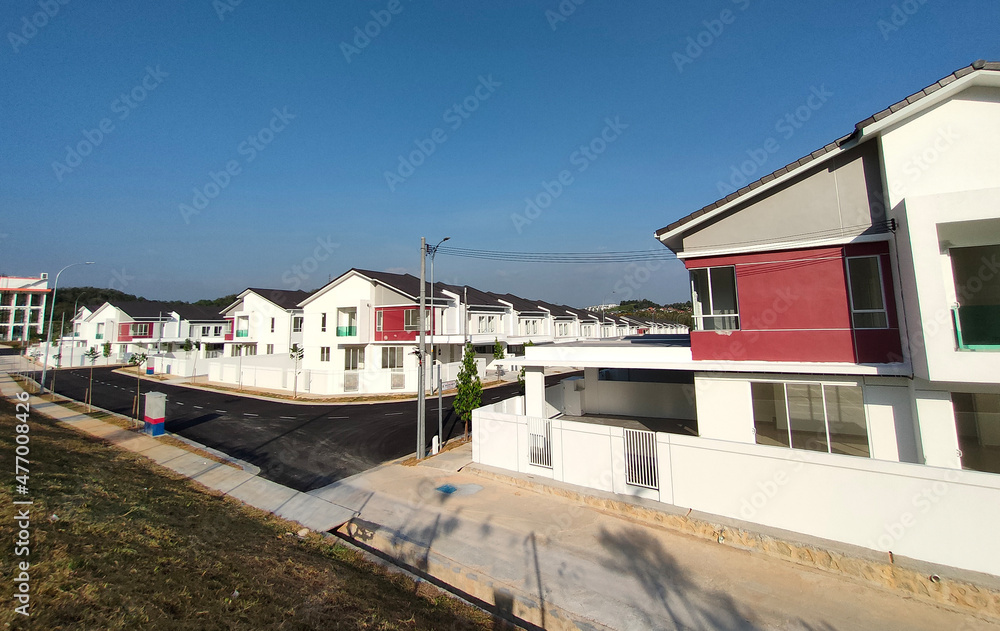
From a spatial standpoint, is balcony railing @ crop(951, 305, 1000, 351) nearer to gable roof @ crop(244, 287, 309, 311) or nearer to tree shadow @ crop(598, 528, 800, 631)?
tree shadow @ crop(598, 528, 800, 631)

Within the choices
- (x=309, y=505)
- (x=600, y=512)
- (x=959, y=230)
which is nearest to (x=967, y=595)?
(x=600, y=512)

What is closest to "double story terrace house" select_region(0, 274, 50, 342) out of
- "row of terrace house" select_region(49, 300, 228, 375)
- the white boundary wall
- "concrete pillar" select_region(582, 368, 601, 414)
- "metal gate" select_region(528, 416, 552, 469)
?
"metal gate" select_region(528, 416, 552, 469)

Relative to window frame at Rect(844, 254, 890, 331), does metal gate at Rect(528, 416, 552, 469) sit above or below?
below

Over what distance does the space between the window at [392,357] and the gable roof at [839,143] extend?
2420cm

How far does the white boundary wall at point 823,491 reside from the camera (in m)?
6.59

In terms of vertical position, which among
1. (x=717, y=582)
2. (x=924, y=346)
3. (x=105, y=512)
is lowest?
(x=717, y=582)

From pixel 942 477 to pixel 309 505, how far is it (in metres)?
Answer: 12.7

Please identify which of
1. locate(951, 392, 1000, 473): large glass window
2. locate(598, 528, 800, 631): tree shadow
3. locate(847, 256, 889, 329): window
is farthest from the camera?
locate(847, 256, 889, 329): window

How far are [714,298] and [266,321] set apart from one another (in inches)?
1649

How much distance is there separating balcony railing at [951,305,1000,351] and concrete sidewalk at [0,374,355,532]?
13.4 m

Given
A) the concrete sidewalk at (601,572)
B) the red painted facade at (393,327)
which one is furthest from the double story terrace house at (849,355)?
the red painted facade at (393,327)

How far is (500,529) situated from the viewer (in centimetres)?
891

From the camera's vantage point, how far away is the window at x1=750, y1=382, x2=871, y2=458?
966 cm

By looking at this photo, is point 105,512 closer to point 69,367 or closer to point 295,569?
point 295,569
